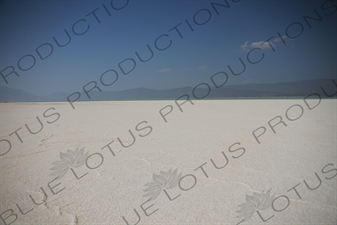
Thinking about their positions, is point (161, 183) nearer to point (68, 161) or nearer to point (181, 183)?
point (181, 183)

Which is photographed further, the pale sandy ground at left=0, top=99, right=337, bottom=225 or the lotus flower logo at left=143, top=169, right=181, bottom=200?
the lotus flower logo at left=143, top=169, right=181, bottom=200

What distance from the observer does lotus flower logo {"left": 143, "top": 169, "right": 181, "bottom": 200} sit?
106 centimetres

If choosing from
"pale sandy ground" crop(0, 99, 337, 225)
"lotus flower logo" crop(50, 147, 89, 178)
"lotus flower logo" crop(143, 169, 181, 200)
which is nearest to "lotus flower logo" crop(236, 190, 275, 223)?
"pale sandy ground" crop(0, 99, 337, 225)

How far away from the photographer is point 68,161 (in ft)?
5.19

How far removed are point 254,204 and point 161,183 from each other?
0.57 metres

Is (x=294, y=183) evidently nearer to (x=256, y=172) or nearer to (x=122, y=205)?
(x=256, y=172)

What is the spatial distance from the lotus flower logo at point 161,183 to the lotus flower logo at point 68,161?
0.70 m

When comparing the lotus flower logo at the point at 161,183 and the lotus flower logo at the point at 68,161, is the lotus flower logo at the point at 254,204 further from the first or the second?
the lotus flower logo at the point at 68,161

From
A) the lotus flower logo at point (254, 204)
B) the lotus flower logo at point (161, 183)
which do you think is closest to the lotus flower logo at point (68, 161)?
the lotus flower logo at point (161, 183)

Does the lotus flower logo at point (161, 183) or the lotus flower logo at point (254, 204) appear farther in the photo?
the lotus flower logo at point (161, 183)

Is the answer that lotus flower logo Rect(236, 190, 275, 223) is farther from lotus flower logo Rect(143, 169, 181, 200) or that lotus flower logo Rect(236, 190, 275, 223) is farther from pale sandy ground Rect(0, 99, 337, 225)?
lotus flower logo Rect(143, 169, 181, 200)

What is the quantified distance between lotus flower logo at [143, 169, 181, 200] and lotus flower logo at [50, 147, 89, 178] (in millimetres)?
696

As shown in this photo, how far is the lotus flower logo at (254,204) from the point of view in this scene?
0.87m

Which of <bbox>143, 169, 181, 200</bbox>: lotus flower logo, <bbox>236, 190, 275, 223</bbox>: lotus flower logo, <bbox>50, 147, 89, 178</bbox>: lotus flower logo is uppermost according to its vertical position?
<bbox>50, 147, 89, 178</bbox>: lotus flower logo
